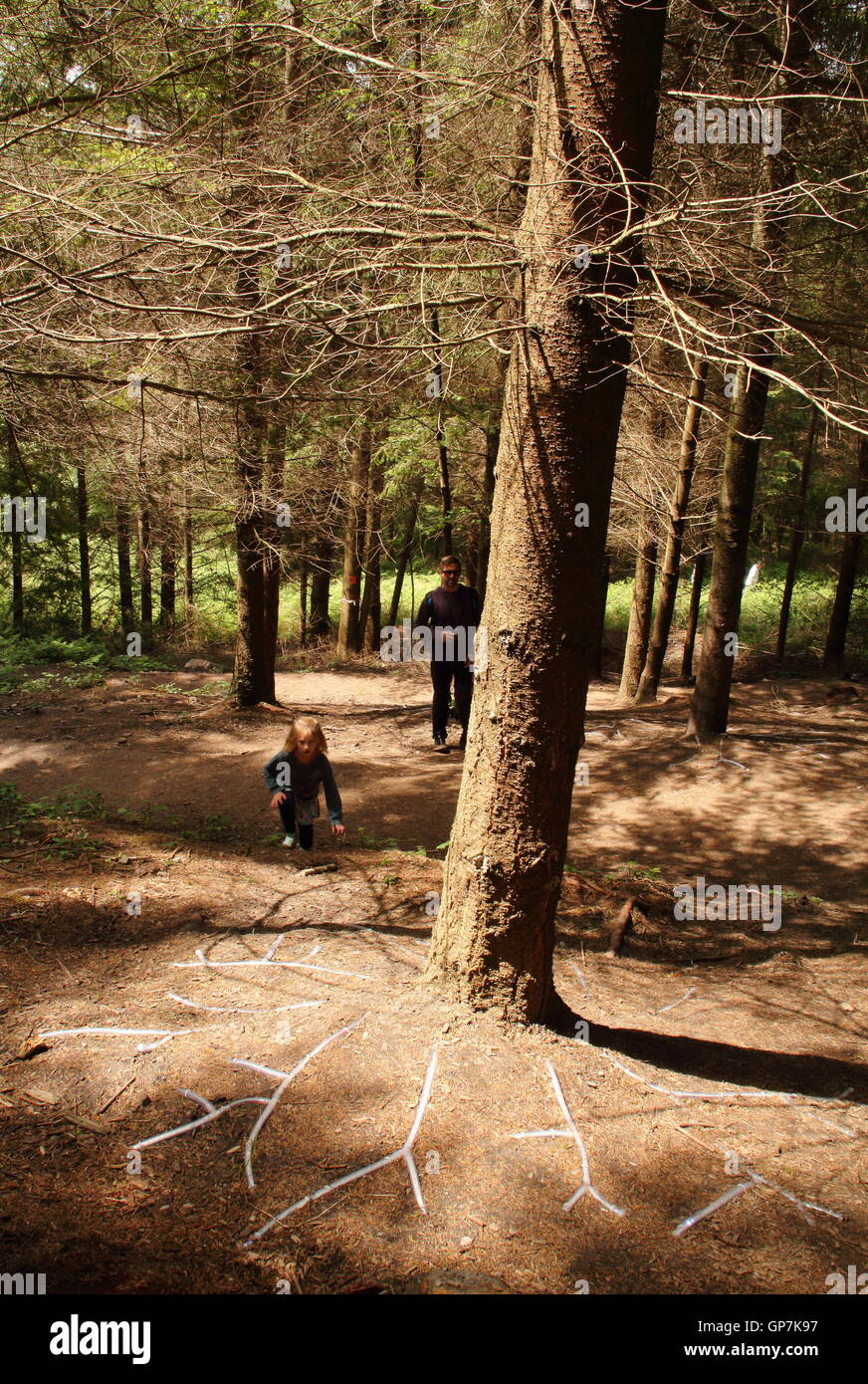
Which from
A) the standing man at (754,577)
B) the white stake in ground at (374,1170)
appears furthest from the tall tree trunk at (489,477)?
the standing man at (754,577)

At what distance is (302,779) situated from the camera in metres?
6.66

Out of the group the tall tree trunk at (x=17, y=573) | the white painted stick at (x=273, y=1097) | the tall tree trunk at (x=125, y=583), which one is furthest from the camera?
the tall tree trunk at (x=125, y=583)

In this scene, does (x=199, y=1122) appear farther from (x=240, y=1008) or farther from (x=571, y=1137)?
(x=571, y=1137)

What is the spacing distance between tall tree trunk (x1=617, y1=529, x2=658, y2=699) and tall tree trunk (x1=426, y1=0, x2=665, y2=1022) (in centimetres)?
1093

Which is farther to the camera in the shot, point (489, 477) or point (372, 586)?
point (372, 586)

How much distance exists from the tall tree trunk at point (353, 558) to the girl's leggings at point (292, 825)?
30.2 feet

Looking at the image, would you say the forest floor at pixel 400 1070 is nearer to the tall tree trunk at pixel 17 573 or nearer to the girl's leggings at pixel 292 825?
the girl's leggings at pixel 292 825

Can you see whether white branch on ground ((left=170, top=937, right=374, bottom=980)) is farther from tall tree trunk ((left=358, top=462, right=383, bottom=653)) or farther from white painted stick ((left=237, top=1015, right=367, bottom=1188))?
tall tree trunk ((left=358, top=462, right=383, bottom=653))

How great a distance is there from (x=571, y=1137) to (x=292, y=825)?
416 centimetres

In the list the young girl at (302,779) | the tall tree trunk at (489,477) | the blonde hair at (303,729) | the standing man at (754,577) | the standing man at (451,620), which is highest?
the tall tree trunk at (489,477)

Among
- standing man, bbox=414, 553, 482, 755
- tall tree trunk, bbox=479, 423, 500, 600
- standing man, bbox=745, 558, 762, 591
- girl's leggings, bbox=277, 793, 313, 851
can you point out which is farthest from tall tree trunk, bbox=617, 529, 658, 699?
girl's leggings, bbox=277, 793, 313, 851

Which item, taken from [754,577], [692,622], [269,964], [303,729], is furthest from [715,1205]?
[754,577]

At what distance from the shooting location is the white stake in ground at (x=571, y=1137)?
2.78m

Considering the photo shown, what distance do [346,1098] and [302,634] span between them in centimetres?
1954
